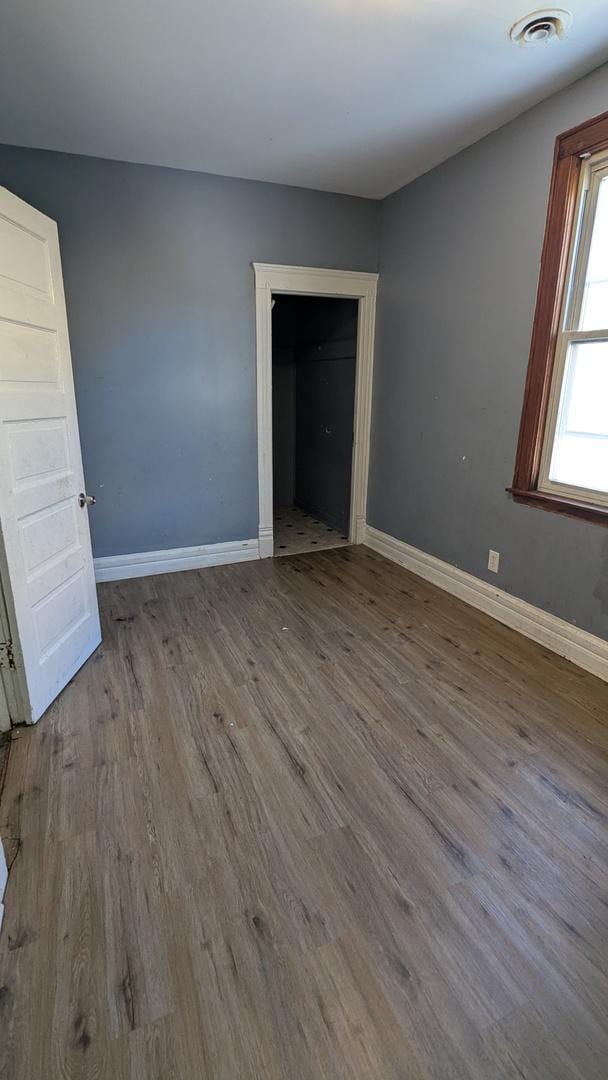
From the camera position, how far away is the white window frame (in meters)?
2.35

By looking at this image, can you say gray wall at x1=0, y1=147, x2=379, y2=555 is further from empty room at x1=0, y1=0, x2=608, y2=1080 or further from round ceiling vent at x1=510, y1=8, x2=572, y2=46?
round ceiling vent at x1=510, y1=8, x2=572, y2=46

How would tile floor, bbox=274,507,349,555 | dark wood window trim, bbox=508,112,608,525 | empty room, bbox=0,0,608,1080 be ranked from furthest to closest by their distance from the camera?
tile floor, bbox=274,507,349,555
dark wood window trim, bbox=508,112,608,525
empty room, bbox=0,0,608,1080

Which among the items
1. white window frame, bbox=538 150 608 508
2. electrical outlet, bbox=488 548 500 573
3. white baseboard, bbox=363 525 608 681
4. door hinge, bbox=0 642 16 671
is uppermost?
white window frame, bbox=538 150 608 508

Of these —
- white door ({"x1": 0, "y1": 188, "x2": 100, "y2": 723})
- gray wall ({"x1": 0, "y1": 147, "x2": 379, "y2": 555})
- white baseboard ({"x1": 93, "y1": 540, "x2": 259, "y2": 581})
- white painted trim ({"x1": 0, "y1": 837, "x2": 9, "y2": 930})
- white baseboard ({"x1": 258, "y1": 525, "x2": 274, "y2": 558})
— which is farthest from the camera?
white baseboard ({"x1": 258, "y1": 525, "x2": 274, "y2": 558})

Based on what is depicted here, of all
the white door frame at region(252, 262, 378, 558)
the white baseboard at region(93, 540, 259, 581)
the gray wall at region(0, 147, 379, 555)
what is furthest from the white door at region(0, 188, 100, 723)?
the white door frame at region(252, 262, 378, 558)

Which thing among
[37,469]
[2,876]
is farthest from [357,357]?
[2,876]

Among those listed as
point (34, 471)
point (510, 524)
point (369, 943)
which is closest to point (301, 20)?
point (34, 471)

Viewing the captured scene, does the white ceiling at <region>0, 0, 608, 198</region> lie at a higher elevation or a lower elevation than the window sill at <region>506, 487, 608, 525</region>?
higher

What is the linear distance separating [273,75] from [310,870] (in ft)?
10.4

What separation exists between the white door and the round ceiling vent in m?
2.06

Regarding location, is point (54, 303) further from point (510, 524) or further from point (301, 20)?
point (510, 524)

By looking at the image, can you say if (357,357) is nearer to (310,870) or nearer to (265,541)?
(265,541)

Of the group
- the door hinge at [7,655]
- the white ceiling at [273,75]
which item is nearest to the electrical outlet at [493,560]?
the white ceiling at [273,75]

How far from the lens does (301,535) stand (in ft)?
15.8
